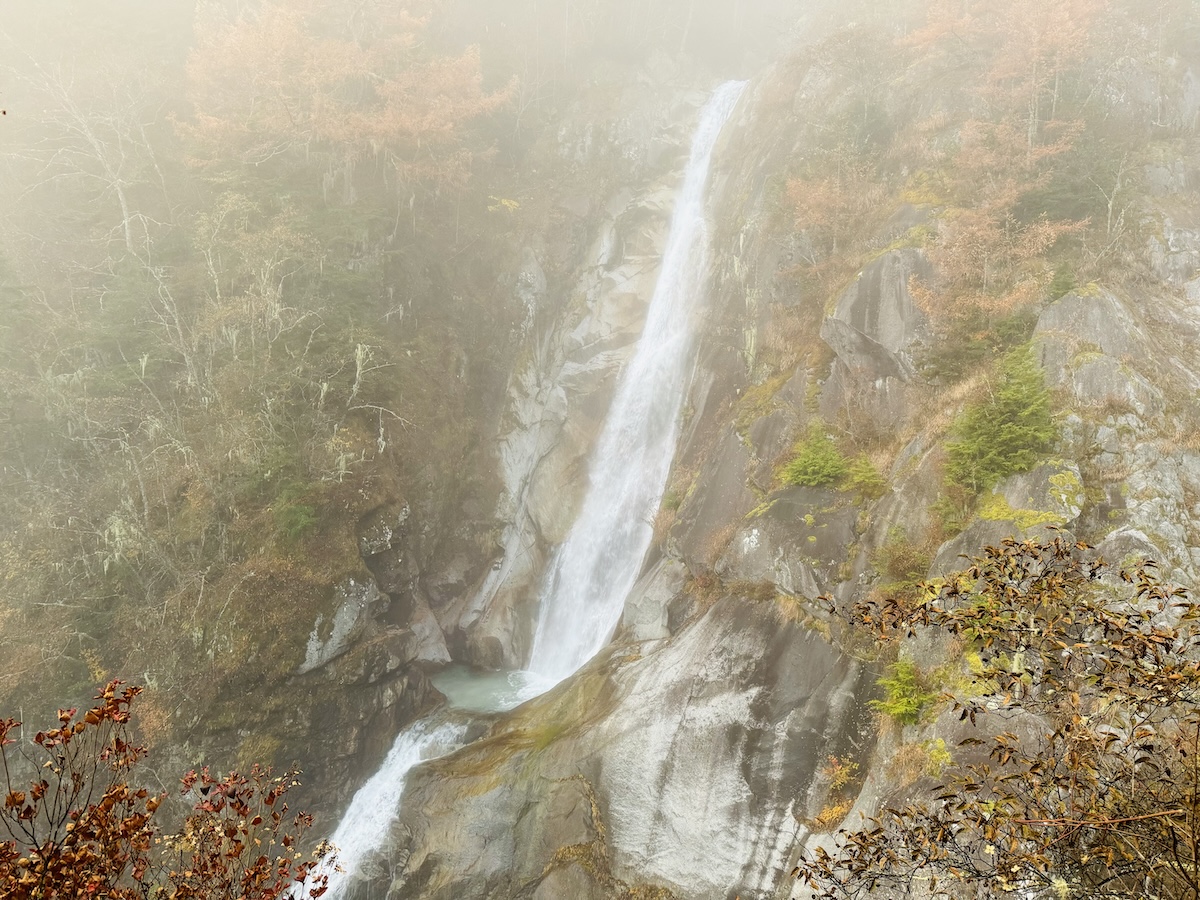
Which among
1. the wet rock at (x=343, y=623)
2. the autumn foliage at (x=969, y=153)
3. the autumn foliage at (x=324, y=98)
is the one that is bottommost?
the wet rock at (x=343, y=623)

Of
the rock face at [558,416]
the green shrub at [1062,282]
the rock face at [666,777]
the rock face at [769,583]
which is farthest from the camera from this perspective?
the rock face at [558,416]

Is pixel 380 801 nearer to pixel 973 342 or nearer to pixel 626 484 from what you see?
pixel 626 484

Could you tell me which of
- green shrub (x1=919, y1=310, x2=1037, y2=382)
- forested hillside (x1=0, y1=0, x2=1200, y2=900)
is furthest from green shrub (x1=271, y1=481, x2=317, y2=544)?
green shrub (x1=919, y1=310, x2=1037, y2=382)

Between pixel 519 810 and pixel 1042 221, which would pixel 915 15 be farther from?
pixel 519 810

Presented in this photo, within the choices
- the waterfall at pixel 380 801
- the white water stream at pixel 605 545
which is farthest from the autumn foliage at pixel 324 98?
the waterfall at pixel 380 801

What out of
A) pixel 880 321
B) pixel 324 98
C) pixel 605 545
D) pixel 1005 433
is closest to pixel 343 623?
pixel 605 545

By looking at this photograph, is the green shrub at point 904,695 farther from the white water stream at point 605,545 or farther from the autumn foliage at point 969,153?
the white water stream at point 605,545

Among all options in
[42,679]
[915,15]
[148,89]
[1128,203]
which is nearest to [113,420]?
[42,679]
